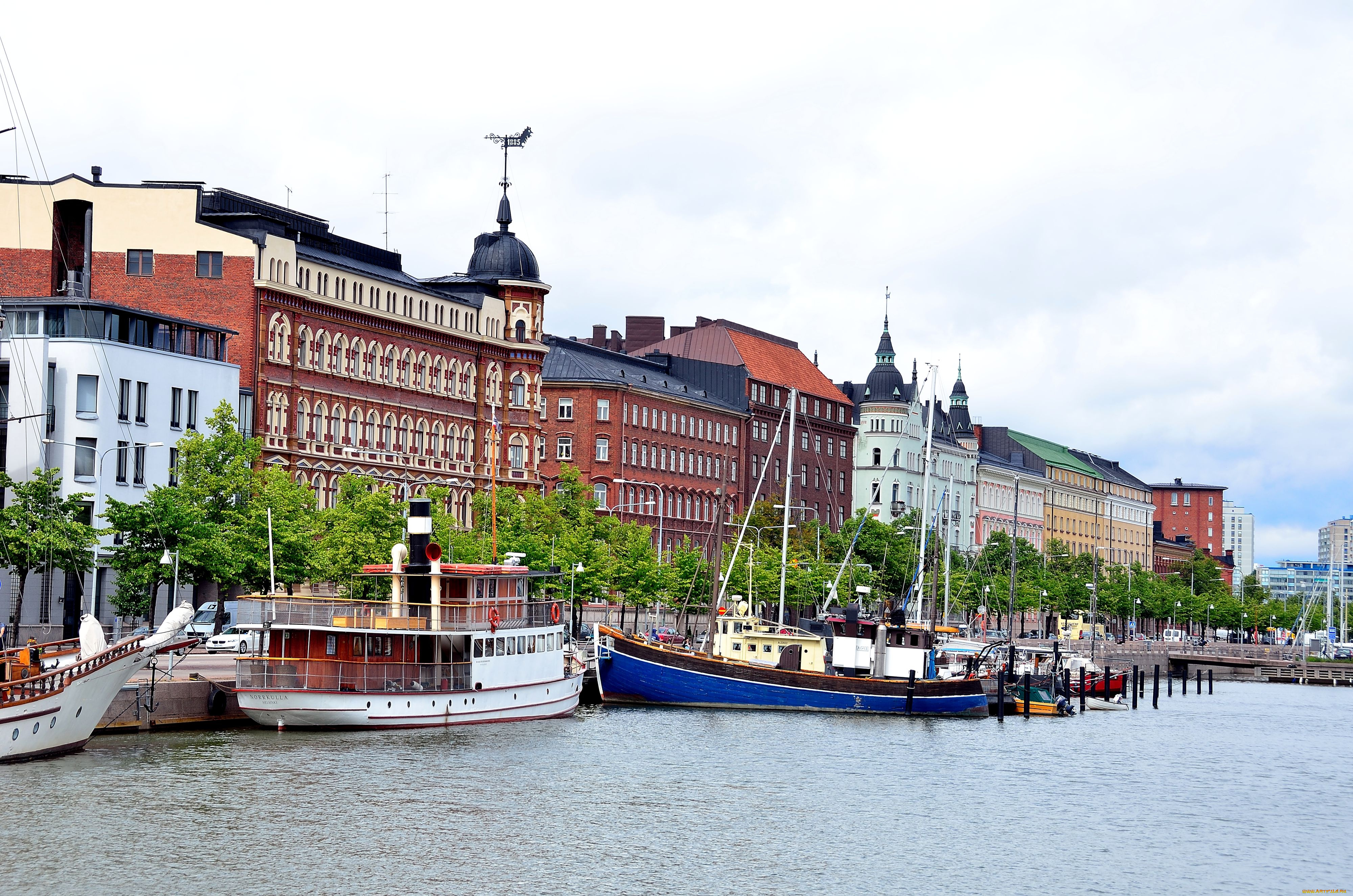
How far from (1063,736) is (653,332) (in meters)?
99.0

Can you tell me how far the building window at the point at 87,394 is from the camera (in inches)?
3484

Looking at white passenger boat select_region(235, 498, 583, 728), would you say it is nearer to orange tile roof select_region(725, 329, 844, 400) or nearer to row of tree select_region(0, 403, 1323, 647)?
row of tree select_region(0, 403, 1323, 647)

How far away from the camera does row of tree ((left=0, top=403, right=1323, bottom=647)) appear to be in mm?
75875

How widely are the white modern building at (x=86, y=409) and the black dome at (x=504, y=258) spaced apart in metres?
37.5

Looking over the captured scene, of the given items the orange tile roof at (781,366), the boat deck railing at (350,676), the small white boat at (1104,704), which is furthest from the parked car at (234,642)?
the orange tile roof at (781,366)

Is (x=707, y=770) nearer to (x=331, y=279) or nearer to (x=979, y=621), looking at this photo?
(x=331, y=279)

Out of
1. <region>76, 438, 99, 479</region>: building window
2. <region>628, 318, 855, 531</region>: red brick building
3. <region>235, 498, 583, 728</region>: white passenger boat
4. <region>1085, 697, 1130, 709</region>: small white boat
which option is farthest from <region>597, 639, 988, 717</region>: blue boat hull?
<region>628, 318, 855, 531</region>: red brick building

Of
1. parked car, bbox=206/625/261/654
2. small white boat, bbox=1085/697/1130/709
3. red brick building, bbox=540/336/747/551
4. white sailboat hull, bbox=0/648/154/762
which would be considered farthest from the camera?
red brick building, bbox=540/336/747/551

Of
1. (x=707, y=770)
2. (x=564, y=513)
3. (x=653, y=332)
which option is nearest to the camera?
(x=707, y=770)

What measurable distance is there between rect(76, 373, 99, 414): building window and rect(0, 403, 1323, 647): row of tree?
4456mm

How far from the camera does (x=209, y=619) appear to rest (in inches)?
3354

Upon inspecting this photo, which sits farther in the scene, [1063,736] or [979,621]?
[979,621]

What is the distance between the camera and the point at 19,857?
41188 millimetres

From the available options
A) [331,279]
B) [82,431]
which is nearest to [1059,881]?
[82,431]
